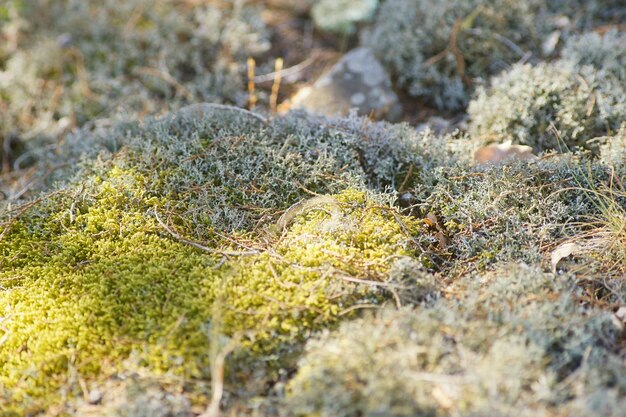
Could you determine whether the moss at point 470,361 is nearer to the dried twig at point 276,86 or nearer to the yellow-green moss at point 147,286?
the yellow-green moss at point 147,286

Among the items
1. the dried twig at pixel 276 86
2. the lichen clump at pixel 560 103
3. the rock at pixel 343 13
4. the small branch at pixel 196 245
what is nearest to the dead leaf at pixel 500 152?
the lichen clump at pixel 560 103

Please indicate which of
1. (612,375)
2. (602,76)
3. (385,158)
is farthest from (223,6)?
(612,375)

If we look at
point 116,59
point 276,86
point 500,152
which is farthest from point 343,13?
point 500,152

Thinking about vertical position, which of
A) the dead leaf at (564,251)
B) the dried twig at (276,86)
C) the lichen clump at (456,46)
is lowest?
the dead leaf at (564,251)

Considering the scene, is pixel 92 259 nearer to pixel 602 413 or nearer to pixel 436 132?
pixel 602 413

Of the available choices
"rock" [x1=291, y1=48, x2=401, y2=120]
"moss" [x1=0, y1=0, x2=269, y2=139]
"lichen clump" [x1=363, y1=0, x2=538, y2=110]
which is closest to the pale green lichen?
"lichen clump" [x1=363, y1=0, x2=538, y2=110]

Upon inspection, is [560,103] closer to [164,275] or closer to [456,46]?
[456,46]
